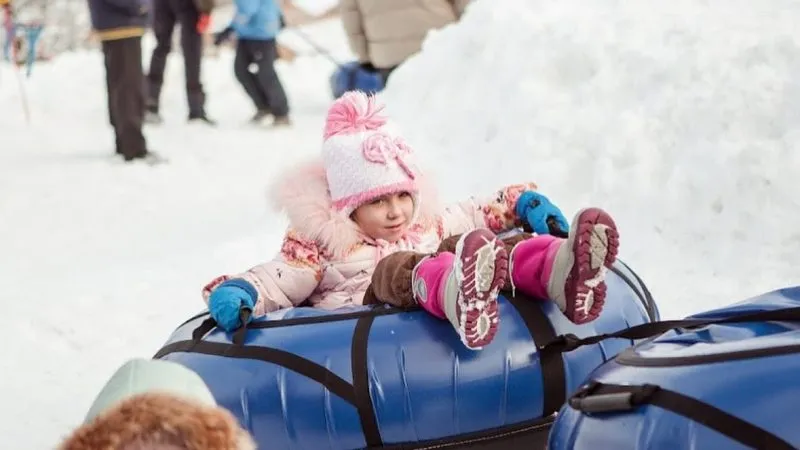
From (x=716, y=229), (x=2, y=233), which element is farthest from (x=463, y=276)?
(x=2, y=233)

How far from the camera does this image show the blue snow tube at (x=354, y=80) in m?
9.07

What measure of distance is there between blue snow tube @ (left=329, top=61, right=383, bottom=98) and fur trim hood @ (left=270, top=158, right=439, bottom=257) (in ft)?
18.7

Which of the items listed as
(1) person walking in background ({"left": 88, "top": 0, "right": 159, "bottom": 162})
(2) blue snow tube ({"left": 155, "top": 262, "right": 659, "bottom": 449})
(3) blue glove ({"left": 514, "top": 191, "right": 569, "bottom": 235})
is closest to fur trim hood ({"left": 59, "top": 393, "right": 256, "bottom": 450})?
(2) blue snow tube ({"left": 155, "top": 262, "right": 659, "bottom": 449})

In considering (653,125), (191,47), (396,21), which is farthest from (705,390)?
(191,47)

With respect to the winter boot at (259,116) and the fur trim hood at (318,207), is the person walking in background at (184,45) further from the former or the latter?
the fur trim hood at (318,207)

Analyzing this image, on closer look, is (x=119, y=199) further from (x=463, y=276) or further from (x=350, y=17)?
(x=463, y=276)

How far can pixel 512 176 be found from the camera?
550 centimetres

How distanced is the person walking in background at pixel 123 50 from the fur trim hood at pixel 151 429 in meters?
5.75

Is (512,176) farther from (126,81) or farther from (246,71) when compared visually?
(246,71)

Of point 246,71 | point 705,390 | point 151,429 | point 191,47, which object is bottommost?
point 705,390

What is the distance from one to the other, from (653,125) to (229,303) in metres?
2.93

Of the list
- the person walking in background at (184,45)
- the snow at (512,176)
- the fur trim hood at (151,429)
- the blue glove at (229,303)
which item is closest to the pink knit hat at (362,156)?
the blue glove at (229,303)

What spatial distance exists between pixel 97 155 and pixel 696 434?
699 centimetres

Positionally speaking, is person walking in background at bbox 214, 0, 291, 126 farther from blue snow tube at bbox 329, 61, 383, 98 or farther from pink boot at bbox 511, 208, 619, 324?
pink boot at bbox 511, 208, 619, 324
